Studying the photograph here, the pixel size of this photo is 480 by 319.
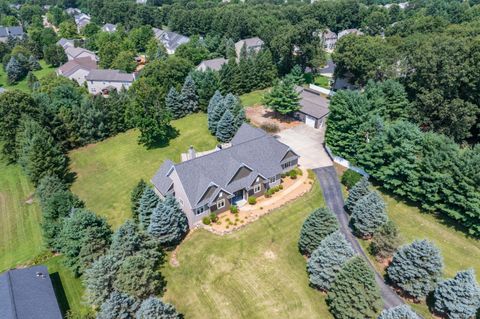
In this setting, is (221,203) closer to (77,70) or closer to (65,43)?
(77,70)

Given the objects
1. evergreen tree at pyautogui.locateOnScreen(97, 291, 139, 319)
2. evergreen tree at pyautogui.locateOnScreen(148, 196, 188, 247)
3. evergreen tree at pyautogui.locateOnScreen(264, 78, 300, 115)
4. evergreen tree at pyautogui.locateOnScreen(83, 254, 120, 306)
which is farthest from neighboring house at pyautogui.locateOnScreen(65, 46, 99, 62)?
evergreen tree at pyautogui.locateOnScreen(97, 291, 139, 319)

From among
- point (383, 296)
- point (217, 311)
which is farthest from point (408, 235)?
point (217, 311)

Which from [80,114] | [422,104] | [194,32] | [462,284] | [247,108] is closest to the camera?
[462,284]

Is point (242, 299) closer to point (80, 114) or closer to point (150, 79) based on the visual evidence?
point (80, 114)

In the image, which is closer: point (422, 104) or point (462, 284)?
point (462, 284)

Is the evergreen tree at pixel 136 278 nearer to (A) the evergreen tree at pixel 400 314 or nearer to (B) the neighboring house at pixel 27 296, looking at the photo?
(B) the neighboring house at pixel 27 296

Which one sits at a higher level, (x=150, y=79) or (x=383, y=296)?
(x=150, y=79)

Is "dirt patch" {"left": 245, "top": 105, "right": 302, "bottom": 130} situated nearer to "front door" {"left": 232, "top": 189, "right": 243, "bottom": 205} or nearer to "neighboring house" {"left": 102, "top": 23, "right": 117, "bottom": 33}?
"front door" {"left": 232, "top": 189, "right": 243, "bottom": 205}
